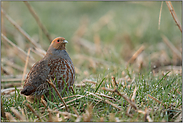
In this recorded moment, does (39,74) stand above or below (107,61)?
below

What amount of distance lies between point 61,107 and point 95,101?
1.31ft

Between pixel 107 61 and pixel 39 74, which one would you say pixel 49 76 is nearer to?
pixel 39 74

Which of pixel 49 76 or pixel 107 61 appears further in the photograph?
pixel 107 61

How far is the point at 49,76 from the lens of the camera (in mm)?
2705

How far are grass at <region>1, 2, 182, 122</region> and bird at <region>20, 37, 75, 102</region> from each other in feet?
0.44

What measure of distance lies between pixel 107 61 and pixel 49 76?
200 cm

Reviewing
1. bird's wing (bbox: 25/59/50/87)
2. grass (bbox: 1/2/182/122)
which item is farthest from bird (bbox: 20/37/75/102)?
grass (bbox: 1/2/182/122)

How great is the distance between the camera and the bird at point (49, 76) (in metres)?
2.64

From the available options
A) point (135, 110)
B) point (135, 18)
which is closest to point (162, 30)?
point (135, 18)

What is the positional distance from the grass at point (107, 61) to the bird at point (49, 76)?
0.13m

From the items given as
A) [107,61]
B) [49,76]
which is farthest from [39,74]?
[107,61]

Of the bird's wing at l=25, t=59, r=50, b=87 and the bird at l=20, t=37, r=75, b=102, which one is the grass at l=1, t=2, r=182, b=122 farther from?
the bird's wing at l=25, t=59, r=50, b=87

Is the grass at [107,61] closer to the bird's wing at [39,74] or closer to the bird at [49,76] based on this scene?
the bird at [49,76]

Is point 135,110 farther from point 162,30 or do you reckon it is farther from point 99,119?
point 162,30
